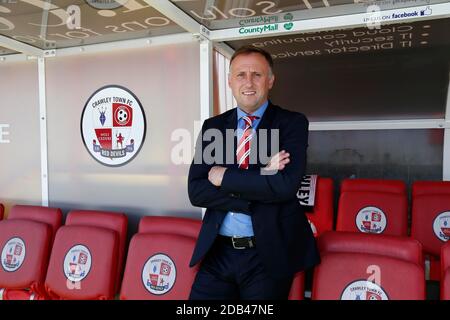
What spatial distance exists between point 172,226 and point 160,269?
0.29 meters

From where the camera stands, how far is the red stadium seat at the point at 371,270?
1.77 metres

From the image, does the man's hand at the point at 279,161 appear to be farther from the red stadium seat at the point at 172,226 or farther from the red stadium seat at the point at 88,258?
the red stadium seat at the point at 88,258

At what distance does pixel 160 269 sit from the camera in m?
2.39

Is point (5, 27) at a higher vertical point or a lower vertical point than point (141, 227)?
higher

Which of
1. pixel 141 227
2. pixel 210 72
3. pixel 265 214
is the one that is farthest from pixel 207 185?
pixel 210 72

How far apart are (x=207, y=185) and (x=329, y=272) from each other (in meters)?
0.74

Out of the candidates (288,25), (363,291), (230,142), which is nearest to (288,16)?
(288,25)

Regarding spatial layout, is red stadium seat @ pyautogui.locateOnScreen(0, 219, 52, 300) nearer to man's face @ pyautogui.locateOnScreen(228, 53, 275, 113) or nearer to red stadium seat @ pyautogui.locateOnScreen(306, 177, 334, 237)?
man's face @ pyautogui.locateOnScreen(228, 53, 275, 113)

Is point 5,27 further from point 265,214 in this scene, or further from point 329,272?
point 329,272

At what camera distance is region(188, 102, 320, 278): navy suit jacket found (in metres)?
1.69

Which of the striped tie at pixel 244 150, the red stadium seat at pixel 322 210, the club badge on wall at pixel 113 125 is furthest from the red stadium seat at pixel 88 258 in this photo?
the red stadium seat at pixel 322 210

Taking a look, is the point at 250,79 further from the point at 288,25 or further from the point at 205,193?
the point at 288,25

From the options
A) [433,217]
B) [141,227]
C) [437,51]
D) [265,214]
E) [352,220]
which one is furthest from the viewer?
[437,51]
